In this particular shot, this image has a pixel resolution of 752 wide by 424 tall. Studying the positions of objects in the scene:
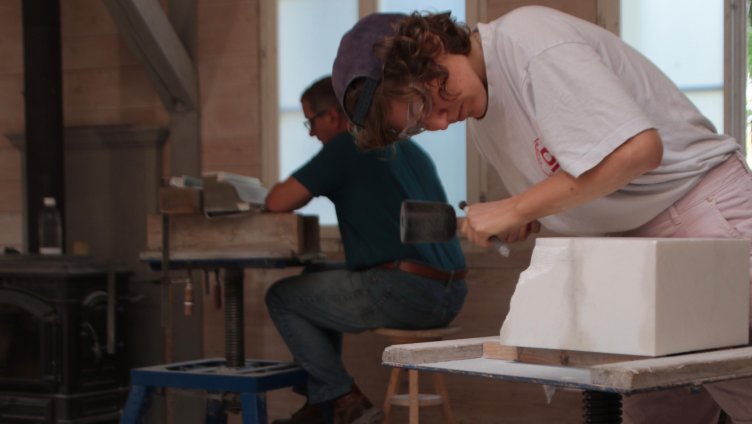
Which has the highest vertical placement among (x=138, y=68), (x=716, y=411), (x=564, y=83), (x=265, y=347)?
(x=138, y=68)

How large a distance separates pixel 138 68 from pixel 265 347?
1.45 m

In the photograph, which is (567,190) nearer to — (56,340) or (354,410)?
(354,410)

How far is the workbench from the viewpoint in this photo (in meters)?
1.26

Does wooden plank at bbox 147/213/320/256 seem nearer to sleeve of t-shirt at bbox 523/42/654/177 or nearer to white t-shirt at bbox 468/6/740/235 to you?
white t-shirt at bbox 468/6/740/235

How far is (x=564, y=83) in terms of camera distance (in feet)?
4.86

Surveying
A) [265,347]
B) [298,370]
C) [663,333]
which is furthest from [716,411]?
[265,347]

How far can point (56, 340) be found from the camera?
3879mm

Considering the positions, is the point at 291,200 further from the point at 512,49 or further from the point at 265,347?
the point at 512,49

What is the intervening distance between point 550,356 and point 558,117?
1.22ft

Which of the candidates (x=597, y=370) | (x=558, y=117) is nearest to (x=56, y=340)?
(x=558, y=117)

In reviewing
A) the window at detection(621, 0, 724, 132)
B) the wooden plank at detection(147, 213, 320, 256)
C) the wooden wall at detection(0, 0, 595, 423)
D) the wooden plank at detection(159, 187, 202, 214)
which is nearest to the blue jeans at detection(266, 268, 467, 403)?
the wooden plank at detection(147, 213, 320, 256)

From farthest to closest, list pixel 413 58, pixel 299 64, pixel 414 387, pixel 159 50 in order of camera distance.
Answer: pixel 299 64 < pixel 159 50 < pixel 414 387 < pixel 413 58

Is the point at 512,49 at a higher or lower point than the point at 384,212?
higher

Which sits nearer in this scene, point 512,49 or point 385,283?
point 512,49
